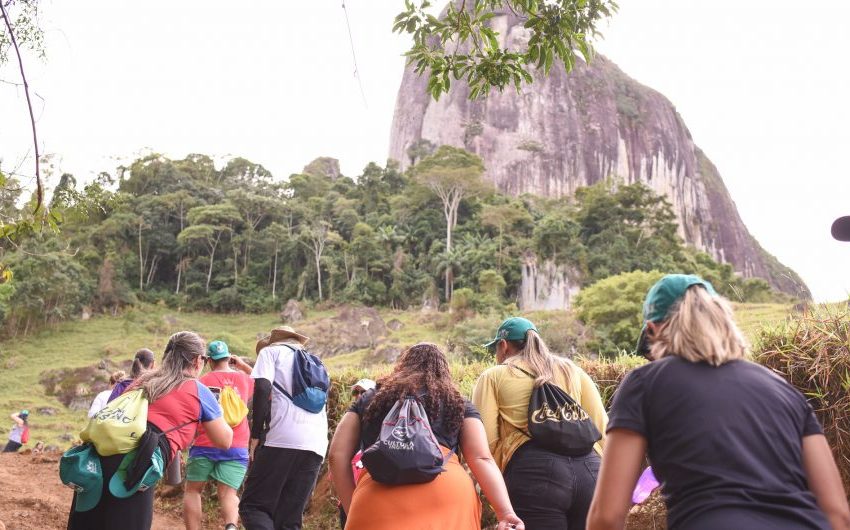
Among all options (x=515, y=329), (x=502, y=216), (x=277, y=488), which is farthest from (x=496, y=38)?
(x=502, y=216)

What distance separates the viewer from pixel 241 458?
386 cm

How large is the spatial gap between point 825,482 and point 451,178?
134 ft

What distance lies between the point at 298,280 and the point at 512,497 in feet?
122

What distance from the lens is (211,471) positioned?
12.4ft

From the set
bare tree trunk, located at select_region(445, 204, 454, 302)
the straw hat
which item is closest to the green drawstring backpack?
the straw hat

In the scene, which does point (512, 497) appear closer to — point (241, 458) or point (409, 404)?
point (409, 404)

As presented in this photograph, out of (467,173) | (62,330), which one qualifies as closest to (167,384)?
(62,330)

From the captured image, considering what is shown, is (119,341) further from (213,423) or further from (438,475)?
(438,475)

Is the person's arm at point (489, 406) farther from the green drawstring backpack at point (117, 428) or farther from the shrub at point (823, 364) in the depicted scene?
the shrub at point (823, 364)

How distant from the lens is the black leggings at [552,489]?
2336 millimetres

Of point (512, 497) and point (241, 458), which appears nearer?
point (512, 497)

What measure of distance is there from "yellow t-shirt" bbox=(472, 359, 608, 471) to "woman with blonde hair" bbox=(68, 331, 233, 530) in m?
1.08

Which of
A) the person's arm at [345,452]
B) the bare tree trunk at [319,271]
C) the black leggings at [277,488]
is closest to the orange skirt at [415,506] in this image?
the person's arm at [345,452]

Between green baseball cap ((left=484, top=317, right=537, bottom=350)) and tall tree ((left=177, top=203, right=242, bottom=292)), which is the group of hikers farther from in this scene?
tall tree ((left=177, top=203, right=242, bottom=292))
